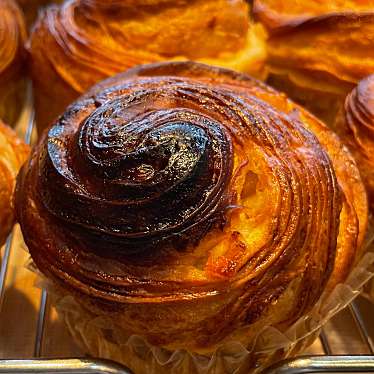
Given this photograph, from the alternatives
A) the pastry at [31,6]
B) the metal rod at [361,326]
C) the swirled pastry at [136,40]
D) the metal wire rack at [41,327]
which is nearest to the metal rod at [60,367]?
the metal wire rack at [41,327]

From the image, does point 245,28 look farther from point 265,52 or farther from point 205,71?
point 205,71

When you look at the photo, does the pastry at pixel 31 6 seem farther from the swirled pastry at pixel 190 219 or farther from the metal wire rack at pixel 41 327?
the swirled pastry at pixel 190 219

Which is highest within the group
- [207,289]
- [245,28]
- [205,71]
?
[245,28]

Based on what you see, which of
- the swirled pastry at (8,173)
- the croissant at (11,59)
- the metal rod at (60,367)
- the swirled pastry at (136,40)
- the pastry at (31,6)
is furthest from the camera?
the pastry at (31,6)

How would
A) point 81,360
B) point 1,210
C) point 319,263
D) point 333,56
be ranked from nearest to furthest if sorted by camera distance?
point 81,360
point 319,263
point 1,210
point 333,56

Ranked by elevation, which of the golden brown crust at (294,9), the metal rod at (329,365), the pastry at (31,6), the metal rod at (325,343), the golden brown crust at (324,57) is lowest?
the metal rod at (325,343)

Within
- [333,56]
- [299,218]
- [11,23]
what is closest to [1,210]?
[299,218]
